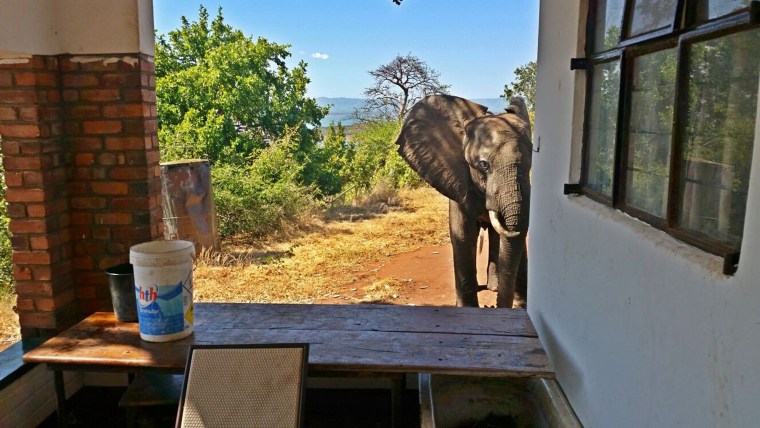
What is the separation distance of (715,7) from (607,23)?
2.65ft

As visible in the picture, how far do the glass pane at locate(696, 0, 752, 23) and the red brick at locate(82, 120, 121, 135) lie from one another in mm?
2639

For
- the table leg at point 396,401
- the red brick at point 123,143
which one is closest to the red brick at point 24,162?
the red brick at point 123,143

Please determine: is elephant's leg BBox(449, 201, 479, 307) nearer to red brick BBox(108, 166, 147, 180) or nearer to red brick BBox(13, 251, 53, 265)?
red brick BBox(108, 166, 147, 180)

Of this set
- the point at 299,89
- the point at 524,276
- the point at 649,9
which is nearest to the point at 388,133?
the point at 299,89

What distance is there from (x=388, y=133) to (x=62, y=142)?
13.4 m

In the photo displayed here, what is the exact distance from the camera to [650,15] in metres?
1.79

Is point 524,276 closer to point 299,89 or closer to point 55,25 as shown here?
point 55,25

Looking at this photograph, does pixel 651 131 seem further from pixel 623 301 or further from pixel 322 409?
pixel 322 409

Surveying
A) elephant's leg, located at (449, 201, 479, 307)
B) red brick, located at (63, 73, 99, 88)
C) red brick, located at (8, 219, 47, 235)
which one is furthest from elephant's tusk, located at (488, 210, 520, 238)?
red brick, located at (8, 219, 47, 235)

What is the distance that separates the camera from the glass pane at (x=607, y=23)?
2.07 m

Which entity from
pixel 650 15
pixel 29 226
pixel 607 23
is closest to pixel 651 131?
pixel 650 15

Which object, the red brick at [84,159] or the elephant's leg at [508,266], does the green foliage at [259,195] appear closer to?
the elephant's leg at [508,266]

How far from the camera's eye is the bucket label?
8.52 feet

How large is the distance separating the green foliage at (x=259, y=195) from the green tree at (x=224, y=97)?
58 cm
